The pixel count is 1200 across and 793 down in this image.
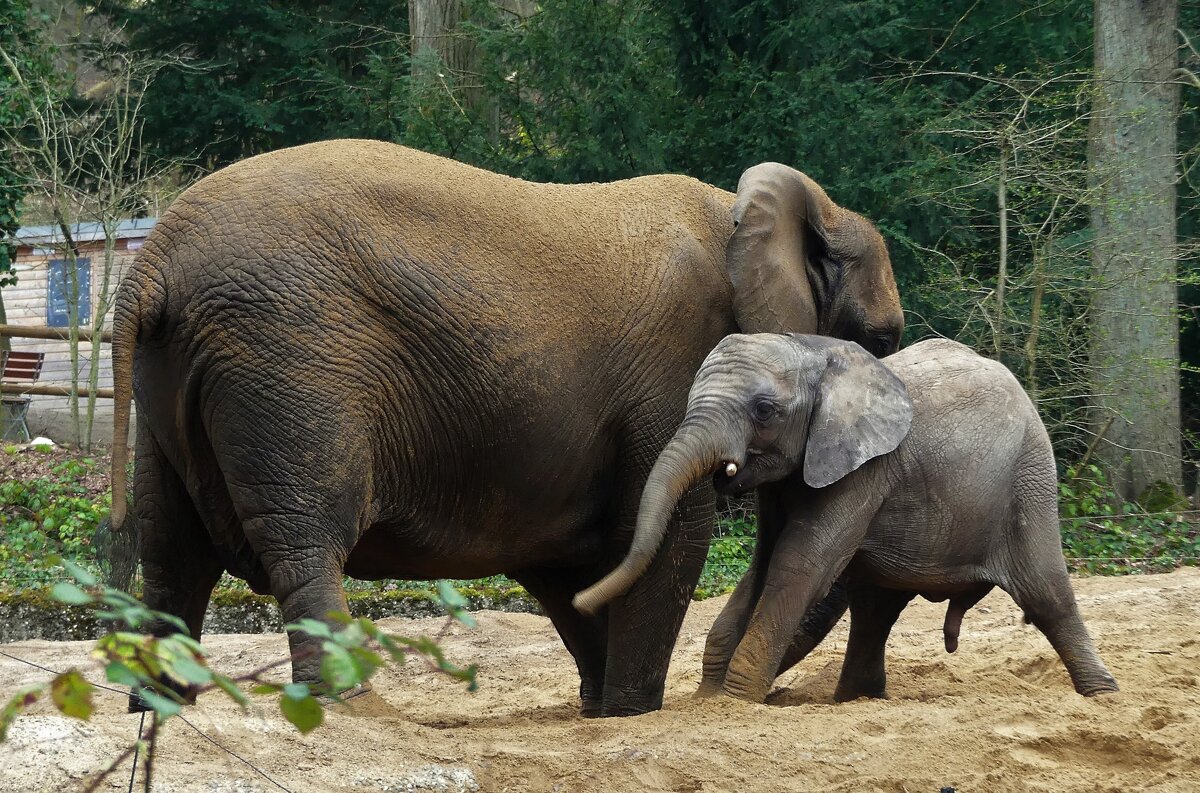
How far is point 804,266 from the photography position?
716 centimetres

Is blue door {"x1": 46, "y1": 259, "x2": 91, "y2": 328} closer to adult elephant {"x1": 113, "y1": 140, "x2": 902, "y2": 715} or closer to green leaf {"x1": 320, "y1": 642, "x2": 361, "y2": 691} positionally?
adult elephant {"x1": 113, "y1": 140, "x2": 902, "y2": 715}

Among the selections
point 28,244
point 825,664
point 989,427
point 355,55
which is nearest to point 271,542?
point 989,427

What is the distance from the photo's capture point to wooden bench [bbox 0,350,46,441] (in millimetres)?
20594

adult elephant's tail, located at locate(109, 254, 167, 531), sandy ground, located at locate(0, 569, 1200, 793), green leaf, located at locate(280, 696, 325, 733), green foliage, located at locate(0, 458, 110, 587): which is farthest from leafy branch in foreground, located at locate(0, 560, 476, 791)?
green foliage, located at locate(0, 458, 110, 587)

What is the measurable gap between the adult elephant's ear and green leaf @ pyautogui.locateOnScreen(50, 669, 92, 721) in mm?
4939

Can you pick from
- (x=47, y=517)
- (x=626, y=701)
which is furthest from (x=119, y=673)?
(x=47, y=517)

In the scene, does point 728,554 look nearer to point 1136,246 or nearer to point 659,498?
point 1136,246

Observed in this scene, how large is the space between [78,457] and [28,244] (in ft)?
15.3

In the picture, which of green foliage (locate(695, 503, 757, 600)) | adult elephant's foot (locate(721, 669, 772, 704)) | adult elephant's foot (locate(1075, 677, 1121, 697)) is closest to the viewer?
adult elephant's foot (locate(721, 669, 772, 704))

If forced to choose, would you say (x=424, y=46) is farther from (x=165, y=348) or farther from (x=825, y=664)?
(x=165, y=348)

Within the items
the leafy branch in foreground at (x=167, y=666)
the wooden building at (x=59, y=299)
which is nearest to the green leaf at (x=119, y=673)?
the leafy branch in foreground at (x=167, y=666)

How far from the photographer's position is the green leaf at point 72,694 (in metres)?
1.99

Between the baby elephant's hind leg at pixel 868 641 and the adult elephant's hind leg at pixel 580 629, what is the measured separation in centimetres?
124

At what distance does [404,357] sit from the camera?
5777 millimetres
